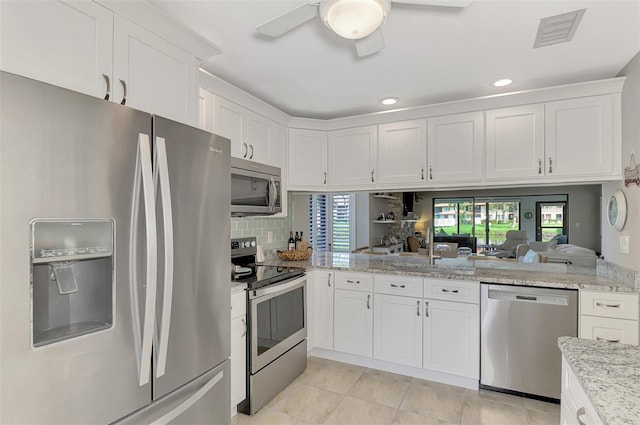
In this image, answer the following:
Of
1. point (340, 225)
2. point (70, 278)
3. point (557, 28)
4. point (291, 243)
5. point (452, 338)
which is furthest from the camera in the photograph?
point (340, 225)

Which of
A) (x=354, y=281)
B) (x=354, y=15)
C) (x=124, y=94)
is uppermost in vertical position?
(x=354, y=15)

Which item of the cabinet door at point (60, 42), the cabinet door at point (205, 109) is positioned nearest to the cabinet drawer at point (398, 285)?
the cabinet door at point (205, 109)

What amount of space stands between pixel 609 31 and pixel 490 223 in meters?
6.26

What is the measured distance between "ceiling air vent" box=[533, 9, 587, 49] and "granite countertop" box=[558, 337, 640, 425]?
1.61m

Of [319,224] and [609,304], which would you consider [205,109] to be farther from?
[609,304]

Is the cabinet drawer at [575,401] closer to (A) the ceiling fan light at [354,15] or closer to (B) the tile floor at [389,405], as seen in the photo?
(B) the tile floor at [389,405]

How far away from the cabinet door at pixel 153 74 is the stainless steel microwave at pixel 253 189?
0.61m

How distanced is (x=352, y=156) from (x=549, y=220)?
6024 millimetres

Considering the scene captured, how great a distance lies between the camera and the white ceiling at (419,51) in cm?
168

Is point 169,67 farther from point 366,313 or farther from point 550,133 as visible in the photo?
point 550,133

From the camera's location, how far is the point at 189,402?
4.90 feet

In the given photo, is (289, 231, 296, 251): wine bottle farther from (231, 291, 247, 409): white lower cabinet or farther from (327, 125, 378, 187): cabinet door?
(231, 291, 247, 409): white lower cabinet

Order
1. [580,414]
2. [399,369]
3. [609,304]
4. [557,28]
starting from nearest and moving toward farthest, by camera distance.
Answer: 1. [580,414]
2. [557,28]
3. [609,304]
4. [399,369]

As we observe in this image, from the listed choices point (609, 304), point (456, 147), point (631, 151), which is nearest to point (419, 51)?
point (456, 147)
